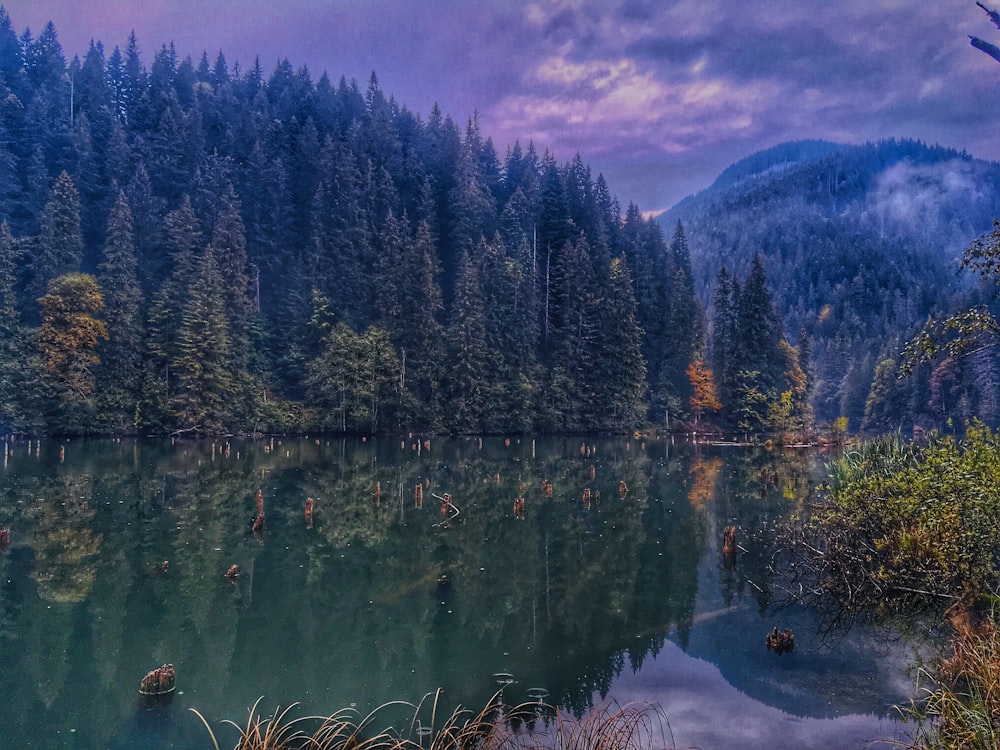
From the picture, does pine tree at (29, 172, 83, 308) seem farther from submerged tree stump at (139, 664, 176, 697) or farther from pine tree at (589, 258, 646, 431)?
submerged tree stump at (139, 664, 176, 697)

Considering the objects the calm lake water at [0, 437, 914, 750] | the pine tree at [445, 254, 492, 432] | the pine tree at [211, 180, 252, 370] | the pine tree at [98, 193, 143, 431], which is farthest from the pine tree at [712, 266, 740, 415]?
the pine tree at [98, 193, 143, 431]

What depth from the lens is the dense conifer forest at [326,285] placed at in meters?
55.2

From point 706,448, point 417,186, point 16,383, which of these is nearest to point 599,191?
point 417,186

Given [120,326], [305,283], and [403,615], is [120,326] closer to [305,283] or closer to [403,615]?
[305,283]

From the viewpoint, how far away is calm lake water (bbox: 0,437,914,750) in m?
10.9

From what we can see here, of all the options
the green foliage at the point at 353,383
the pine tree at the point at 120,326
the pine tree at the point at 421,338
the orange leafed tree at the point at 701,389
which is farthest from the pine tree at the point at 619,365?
the pine tree at the point at 120,326

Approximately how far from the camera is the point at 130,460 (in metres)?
39.8

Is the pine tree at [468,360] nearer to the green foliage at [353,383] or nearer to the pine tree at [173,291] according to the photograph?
the green foliage at [353,383]

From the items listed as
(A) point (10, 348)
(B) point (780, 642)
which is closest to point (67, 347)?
(A) point (10, 348)

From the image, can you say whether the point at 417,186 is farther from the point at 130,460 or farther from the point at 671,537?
the point at 671,537

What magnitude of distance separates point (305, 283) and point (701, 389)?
136 ft

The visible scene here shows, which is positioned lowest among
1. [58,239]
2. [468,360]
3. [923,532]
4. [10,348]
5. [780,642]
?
[780,642]

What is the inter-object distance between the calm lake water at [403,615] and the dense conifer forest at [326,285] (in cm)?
2762

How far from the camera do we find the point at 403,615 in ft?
49.1
